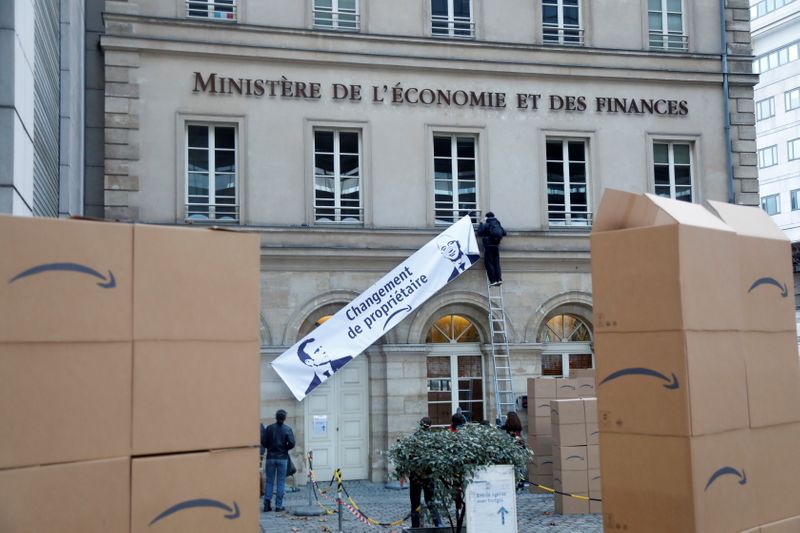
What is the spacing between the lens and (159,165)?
17.9m

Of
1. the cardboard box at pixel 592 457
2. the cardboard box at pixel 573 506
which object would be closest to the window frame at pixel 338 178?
the cardboard box at pixel 592 457

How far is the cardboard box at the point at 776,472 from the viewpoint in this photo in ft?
21.2

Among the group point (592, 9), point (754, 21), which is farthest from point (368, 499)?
point (754, 21)

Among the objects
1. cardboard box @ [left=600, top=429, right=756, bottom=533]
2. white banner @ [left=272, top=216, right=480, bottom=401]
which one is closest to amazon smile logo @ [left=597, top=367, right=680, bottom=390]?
cardboard box @ [left=600, top=429, right=756, bottom=533]

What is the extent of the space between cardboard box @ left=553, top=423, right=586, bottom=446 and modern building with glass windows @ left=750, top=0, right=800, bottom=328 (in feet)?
132

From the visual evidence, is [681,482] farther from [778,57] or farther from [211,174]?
[778,57]

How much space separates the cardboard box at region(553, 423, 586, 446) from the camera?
547 inches

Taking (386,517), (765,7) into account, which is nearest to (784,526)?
(386,517)

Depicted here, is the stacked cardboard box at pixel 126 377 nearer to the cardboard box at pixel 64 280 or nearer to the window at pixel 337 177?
the cardboard box at pixel 64 280

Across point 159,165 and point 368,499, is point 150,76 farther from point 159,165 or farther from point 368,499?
point 368,499

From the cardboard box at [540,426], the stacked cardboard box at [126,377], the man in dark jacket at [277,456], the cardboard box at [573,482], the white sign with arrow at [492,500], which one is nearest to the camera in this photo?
the stacked cardboard box at [126,377]

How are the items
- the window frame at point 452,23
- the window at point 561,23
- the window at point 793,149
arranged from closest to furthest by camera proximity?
the window frame at point 452,23
the window at point 561,23
the window at point 793,149

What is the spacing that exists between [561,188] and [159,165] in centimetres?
826

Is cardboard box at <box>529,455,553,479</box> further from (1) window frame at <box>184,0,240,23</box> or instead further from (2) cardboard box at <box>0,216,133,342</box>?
(2) cardboard box at <box>0,216,133,342</box>
